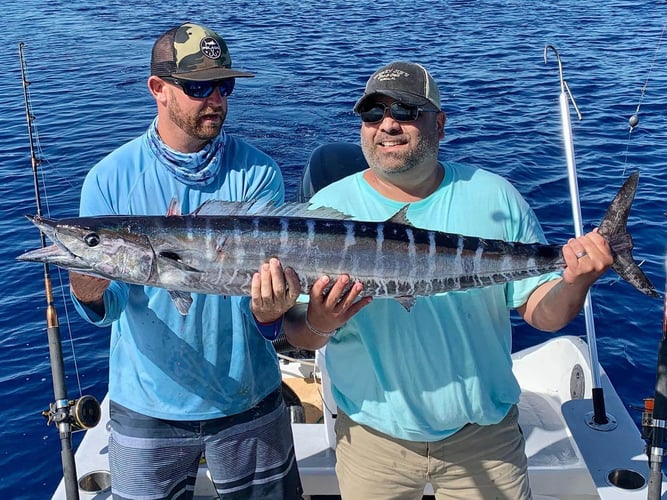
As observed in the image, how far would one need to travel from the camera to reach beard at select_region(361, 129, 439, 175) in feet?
11.6

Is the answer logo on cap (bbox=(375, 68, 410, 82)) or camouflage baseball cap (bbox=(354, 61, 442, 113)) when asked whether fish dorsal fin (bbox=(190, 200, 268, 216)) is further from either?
logo on cap (bbox=(375, 68, 410, 82))

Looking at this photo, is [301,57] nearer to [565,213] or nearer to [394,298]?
[565,213]

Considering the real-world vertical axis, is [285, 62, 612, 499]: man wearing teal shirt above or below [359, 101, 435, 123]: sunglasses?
below

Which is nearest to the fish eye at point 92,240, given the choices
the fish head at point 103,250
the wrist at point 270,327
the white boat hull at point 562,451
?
the fish head at point 103,250

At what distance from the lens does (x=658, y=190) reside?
38.0 ft

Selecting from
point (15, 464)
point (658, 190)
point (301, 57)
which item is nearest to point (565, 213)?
point (658, 190)

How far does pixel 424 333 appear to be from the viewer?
11.8 feet

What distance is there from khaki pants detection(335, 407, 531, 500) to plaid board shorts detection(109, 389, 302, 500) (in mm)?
531

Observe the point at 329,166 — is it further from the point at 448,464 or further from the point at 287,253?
the point at 448,464

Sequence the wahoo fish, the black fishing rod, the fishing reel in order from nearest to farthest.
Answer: the wahoo fish, the black fishing rod, the fishing reel

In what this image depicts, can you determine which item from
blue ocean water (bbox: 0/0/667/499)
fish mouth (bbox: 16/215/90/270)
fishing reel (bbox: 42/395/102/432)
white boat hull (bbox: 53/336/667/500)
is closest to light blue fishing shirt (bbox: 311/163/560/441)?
fish mouth (bbox: 16/215/90/270)

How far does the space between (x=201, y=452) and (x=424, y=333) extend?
138 cm

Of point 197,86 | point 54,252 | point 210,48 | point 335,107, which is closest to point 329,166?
point 210,48

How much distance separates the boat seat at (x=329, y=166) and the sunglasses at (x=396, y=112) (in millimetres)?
3520
